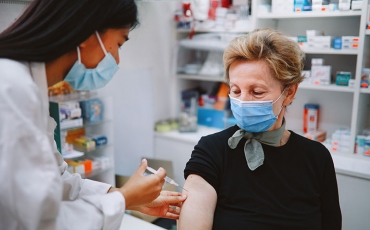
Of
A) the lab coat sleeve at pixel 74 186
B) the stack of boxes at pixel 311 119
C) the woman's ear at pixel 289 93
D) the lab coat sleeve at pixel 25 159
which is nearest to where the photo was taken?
the lab coat sleeve at pixel 25 159

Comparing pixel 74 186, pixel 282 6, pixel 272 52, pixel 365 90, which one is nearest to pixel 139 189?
pixel 74 186

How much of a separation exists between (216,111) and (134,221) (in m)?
1.72

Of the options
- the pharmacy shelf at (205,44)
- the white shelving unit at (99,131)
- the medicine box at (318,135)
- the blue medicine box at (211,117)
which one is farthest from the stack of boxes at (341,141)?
the white shelving unit at (99,131)

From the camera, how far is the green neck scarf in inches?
61.2

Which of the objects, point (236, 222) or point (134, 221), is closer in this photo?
point (236, 222)

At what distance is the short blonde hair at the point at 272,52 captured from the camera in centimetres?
155

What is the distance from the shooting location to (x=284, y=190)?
5.00 feet

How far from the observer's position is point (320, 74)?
281 cm

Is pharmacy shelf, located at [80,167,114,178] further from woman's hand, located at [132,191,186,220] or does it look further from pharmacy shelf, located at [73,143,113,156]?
woman's hand, located at [132,191,186,220]

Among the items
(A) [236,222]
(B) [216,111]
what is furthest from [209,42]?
(A) [236,222]

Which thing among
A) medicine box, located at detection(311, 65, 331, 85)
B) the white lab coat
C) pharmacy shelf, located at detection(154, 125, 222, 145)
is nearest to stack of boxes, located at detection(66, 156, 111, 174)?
pharmacy shelf, located at detection(154, 125, 222, 145)

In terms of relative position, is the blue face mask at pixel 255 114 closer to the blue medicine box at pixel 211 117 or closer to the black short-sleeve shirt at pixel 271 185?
the black short-sleeve shirt at pixel 271 185

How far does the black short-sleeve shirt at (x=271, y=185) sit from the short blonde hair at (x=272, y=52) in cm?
33

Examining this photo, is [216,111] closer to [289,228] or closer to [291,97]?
[291,97]
